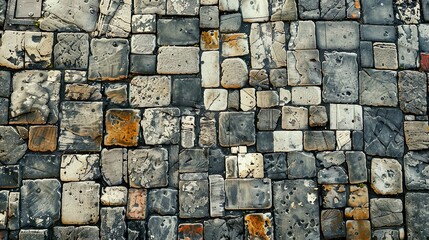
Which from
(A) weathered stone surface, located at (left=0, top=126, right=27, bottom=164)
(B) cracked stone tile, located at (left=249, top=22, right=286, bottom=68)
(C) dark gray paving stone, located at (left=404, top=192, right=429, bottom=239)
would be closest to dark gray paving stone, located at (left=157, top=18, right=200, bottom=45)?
(B) cracked stone tile, located at (left=249, top=22, right=286, bottom=68)

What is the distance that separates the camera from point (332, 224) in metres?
4.24

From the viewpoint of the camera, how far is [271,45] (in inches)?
175

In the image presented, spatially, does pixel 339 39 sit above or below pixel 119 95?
above

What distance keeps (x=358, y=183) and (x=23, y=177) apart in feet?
10.1

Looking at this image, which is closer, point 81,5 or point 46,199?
point 46,199

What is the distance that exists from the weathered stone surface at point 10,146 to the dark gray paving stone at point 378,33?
338 cm

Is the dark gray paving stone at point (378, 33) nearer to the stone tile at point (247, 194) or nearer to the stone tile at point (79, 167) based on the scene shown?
the stone tile at point (247, 194)

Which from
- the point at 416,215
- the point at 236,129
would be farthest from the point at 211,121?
the point at 416,215

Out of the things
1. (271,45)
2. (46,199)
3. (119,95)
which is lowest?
(46,199)

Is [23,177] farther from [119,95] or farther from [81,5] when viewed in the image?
[81,5]

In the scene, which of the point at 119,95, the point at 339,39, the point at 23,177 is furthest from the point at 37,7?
the point at 339,39

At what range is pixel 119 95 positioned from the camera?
14.2 ft

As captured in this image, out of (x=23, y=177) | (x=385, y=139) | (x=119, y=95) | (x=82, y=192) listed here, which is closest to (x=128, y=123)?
(x=119, y=95)

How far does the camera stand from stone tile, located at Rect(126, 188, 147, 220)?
4.18 metres
